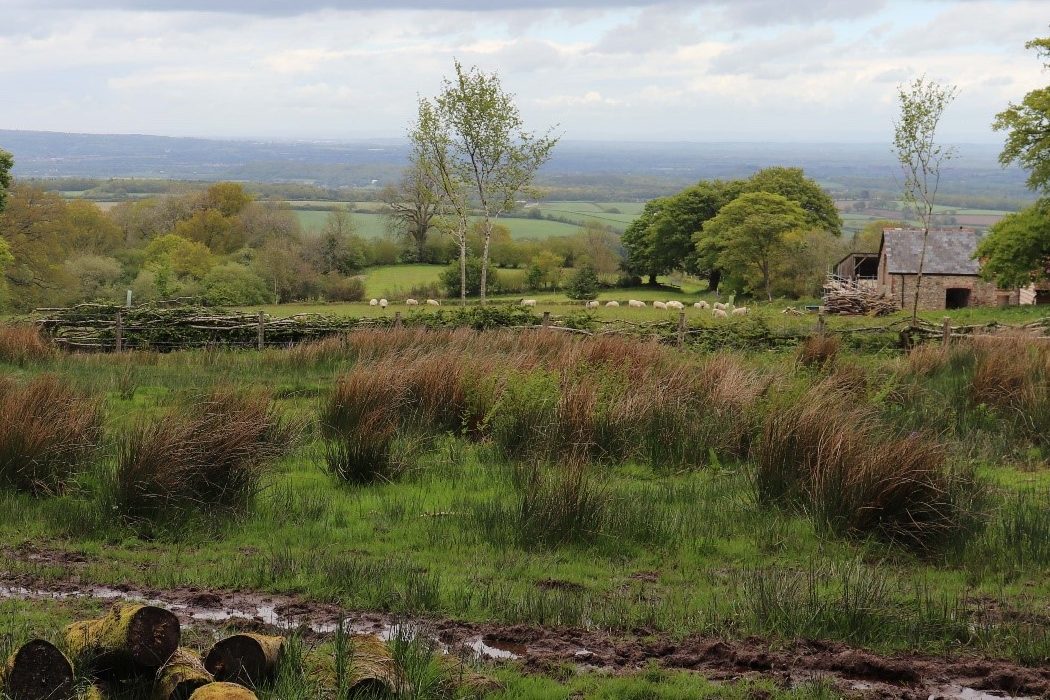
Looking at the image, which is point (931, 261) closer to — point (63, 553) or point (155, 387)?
point (155, 387)

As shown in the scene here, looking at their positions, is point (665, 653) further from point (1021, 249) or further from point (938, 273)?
point (938, 273)

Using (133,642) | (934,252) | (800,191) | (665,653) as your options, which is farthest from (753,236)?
(133,642)

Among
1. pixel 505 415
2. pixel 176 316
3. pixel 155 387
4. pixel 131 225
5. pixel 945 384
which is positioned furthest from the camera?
pixel 131 225

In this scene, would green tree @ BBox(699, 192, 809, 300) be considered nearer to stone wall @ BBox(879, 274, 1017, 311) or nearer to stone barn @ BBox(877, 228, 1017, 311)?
stone barn @ BBox(877, 228, 1017, 311)

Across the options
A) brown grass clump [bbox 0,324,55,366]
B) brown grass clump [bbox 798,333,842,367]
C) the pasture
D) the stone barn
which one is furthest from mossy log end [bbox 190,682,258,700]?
the stone barn

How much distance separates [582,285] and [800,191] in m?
23.4

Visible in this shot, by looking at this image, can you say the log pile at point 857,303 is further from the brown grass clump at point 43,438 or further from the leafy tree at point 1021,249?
the brown grass clump at point 43,438

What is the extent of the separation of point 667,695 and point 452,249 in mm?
82553

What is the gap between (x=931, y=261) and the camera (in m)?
55.8

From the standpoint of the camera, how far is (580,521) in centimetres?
745

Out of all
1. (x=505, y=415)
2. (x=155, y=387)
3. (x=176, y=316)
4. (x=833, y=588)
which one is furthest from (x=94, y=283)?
(x=833, y=588)

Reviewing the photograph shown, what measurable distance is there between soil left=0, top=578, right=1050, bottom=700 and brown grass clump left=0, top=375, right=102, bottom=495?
2.66 m

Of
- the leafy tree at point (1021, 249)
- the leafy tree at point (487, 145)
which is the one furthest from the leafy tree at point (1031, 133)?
the leafy tree at point (487, 145)

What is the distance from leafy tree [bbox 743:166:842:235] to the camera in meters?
81.8
